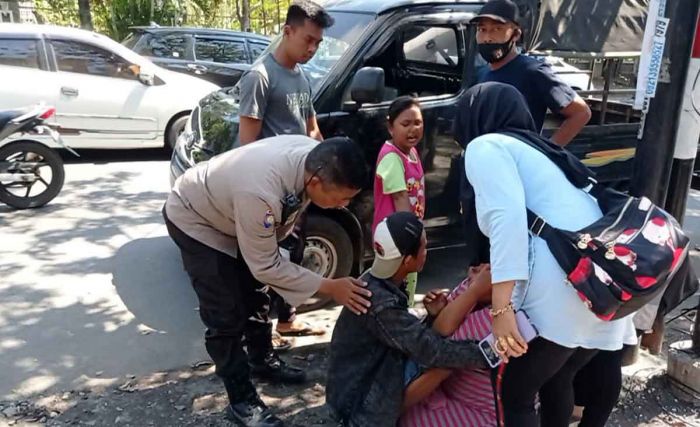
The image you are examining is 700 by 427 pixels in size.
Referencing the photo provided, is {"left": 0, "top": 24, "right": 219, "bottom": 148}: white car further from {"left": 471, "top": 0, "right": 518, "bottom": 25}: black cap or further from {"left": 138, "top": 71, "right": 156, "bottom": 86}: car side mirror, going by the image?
{"left": 471, "top": 0, "right": 518, "bottom": 25}: black cap

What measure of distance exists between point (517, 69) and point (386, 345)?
1.65 m

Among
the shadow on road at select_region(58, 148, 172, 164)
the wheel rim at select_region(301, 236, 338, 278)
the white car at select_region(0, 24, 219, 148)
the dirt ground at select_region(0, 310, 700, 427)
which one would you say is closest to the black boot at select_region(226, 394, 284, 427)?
the dirt ground at select_region(0, 310, 700, 427)

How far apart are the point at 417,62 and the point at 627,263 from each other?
3.17 meters

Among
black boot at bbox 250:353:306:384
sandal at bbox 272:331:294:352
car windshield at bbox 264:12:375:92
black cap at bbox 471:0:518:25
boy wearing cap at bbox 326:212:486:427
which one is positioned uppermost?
black cap at bbox 471:0:518:25

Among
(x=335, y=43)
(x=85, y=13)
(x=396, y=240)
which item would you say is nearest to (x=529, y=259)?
(x=396, y=240)

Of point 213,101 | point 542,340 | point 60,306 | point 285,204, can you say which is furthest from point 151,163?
point 542,340

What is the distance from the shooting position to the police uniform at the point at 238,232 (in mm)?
2340

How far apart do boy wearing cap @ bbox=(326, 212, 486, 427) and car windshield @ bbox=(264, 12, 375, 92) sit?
199 cm

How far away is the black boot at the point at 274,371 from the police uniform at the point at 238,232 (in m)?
0.38

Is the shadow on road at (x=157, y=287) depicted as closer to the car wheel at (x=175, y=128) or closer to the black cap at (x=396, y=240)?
the black cap at (x=396, y=240)

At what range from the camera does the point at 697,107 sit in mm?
3025

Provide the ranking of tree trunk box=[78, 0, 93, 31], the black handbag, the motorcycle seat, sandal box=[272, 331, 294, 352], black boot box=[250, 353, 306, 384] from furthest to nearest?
tree trunk box=[78, 0, 93, 31], the motorcycle seat, sandal box=[272, 331, 294, 352], black boot box=[250, 353, 306, 384], the black handbag

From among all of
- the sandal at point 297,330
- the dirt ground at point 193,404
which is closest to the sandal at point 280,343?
the sandal at point 297,330

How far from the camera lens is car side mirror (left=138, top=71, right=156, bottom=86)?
24.9 ft
